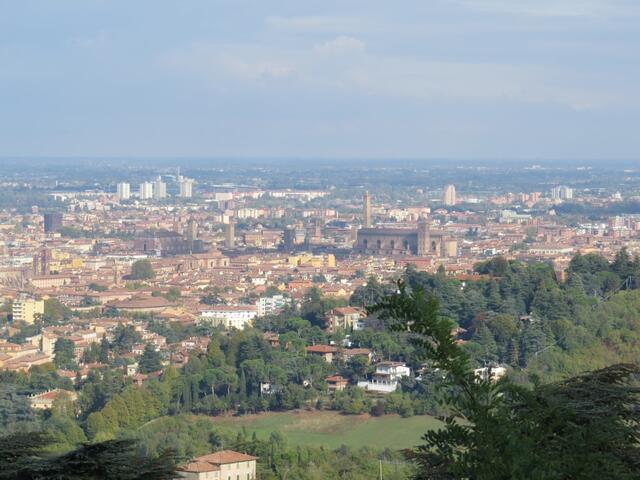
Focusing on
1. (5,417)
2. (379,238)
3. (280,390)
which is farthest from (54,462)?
(379,238)

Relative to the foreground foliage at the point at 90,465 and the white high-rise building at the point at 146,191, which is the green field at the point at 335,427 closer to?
the foreground foliage at the point at 90,465

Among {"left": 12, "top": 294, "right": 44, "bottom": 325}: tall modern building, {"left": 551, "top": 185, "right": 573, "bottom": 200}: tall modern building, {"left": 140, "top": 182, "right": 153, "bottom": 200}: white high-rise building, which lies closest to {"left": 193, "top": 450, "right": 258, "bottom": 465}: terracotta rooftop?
{"left": 12, "top": 294, "right": 44, "bottom": 325}: tall modern building

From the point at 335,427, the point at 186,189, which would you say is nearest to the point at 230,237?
the point at 186,189

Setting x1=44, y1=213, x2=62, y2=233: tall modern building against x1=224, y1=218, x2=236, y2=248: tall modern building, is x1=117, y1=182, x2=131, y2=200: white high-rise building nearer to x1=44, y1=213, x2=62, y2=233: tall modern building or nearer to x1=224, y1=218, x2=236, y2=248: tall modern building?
x1=44, y1=213, x2=62, y2=233: tall modern building

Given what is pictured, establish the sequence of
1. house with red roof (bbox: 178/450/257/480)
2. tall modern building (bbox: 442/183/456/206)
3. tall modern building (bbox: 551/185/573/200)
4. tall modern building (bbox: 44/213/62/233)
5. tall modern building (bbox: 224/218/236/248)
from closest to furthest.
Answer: house with red roof (bbox: 178/450/257/480)
tall modern building (bbox: 224/218/236/248)
tall modern building (bbox: 44/213/62/233)
tall modern building (bbox: 442/183/456/206)
tall modern building (bbox: 551/185/573/200)

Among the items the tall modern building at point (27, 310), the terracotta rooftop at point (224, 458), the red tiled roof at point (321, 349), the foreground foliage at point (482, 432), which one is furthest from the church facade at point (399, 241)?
the foreground foliage at point (482, 432)

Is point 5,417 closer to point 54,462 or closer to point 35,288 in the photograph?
point 54,462
